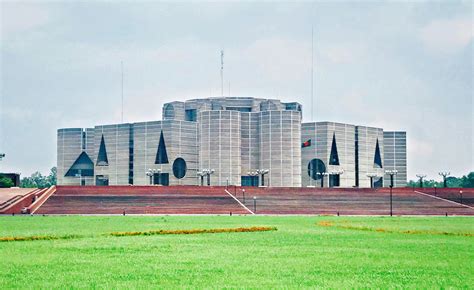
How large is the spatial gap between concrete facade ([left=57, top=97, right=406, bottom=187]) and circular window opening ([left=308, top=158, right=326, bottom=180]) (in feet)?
0.66

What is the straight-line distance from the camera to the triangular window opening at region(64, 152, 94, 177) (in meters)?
119

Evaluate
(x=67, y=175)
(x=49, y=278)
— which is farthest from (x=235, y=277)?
(x=67, y=175)

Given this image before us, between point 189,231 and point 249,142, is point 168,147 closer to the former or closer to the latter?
point 249,142

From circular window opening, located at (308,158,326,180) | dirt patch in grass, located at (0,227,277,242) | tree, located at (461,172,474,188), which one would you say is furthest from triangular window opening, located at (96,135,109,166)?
dirt patch in grass, located at (0,227,277,242)

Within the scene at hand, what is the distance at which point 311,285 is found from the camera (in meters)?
16.3

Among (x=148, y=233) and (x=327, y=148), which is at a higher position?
(x=327, y=148)

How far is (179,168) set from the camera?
10875 centimetres

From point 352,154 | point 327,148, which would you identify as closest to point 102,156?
point 327,148

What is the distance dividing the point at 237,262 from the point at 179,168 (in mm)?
88496

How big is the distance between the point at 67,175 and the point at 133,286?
4160 inches

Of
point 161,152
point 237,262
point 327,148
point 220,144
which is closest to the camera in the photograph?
point 237,262

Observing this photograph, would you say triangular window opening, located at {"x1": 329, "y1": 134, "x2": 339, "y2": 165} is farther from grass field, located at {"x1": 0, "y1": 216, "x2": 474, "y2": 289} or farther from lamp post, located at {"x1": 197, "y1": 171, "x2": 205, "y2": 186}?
grass field, located at {"x1": 0, "y1": 216, "x2": 474, "y2": 289}

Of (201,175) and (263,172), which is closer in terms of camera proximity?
(263,172)

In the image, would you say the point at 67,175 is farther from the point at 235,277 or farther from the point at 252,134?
the point at 235,277
